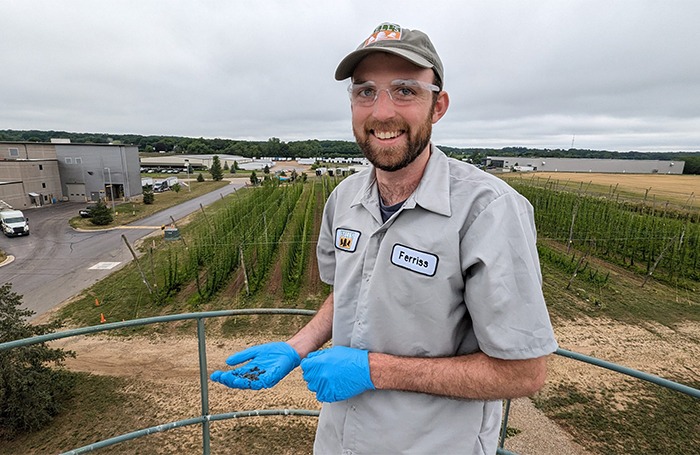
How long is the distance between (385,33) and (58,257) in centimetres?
1814

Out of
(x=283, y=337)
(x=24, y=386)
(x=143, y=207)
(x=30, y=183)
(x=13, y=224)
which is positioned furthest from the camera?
(x=143, y=207)

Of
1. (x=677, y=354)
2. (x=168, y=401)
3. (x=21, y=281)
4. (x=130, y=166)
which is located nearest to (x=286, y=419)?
(x=168, y=401)

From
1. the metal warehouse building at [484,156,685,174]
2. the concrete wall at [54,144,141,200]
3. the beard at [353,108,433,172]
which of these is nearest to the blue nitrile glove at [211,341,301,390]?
the beard at [353,108,433,172]

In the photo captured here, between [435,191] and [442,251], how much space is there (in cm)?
19

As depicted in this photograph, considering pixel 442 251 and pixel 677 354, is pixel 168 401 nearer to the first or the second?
pixel 442 251

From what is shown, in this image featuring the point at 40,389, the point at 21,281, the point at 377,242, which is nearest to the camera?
the point at 377,242

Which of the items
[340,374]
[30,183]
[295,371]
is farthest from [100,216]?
[340,374]

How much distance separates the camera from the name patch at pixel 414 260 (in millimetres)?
1056

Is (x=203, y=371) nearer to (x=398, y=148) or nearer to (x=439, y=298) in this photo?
(x=439, y=298)

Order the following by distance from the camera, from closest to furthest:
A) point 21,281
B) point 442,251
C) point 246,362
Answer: point 442,251
point 246,362
point 21,281

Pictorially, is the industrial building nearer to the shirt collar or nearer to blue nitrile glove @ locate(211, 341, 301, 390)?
blue nitrile glove @ locate(211, 341, 301, 390)

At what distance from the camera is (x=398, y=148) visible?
1158mm

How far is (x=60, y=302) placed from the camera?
10602mm

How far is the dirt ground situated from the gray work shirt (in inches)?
202
